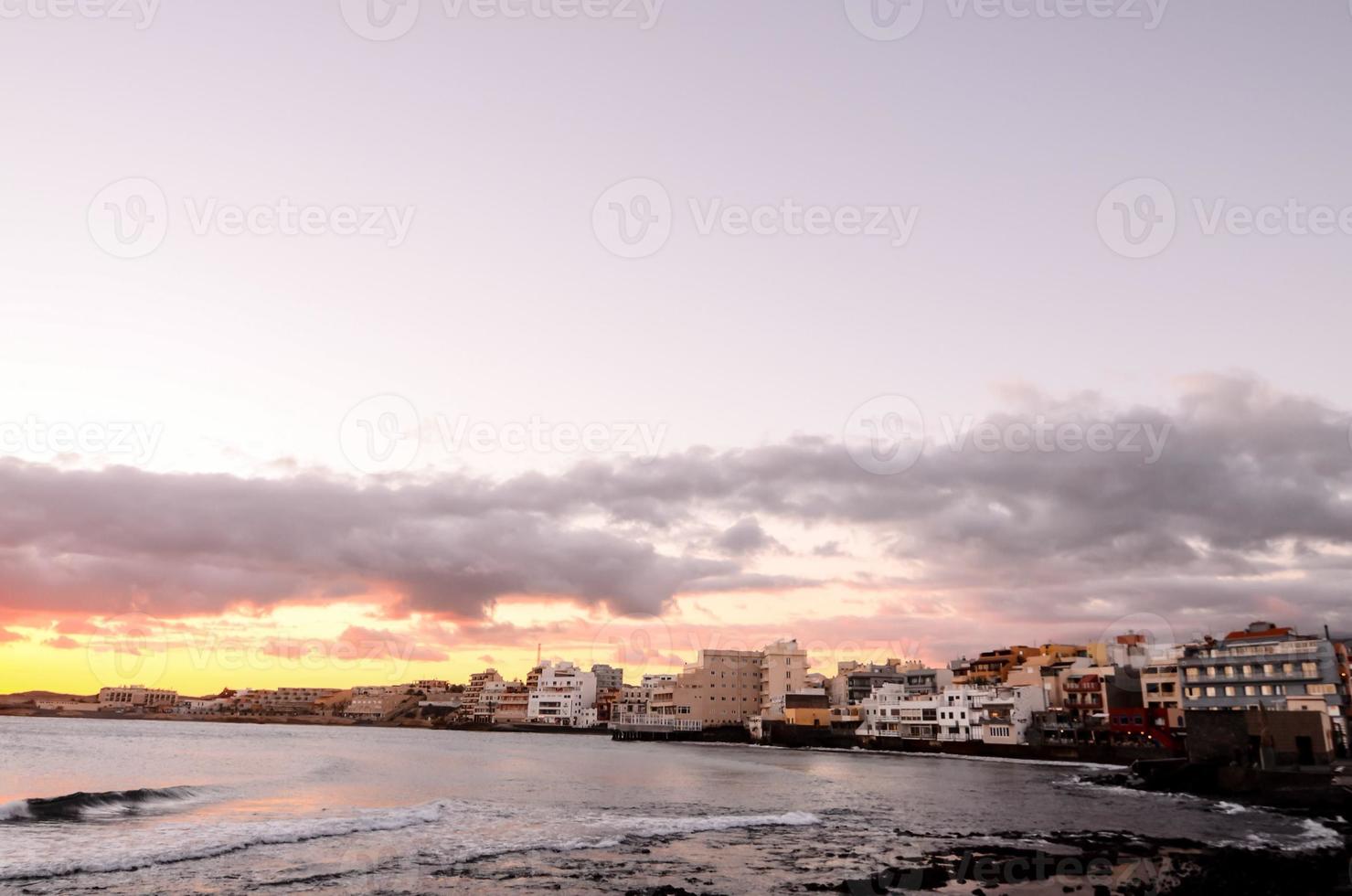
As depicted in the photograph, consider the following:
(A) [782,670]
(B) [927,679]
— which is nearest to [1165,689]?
(B) [927,679]

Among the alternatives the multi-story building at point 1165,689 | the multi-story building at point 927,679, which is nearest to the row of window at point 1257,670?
the multi-story building at point 1165,689

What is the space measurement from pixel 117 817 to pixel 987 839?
39.0m

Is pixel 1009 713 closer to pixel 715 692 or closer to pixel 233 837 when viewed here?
pixel 715 692

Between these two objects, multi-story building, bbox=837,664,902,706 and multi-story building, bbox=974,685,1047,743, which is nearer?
multi-story building, bbox=974,685,1047,743

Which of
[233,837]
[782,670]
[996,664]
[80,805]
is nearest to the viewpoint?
[233,837]

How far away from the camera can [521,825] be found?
41.0m

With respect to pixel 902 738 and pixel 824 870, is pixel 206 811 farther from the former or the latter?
pixel 902 738

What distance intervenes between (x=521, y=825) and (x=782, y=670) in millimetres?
141165

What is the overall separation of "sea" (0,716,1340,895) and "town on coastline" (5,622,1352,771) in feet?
51.5

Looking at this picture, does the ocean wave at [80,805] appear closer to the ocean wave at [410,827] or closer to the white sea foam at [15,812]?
the white sea foam at [15,812]

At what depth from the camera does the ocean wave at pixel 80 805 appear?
129 ft

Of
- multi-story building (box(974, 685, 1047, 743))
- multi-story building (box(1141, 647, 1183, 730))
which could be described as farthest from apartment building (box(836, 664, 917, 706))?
multi-story building (box(1141, 647, 1183, 730))

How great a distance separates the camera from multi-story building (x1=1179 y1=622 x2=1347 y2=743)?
253 ft
